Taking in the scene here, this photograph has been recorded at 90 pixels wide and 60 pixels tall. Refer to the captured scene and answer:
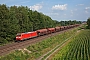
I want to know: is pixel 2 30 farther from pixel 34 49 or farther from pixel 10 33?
pixel 34 49

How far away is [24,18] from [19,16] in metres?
2.79

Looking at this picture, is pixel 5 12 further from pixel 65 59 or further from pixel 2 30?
pixel 65 59

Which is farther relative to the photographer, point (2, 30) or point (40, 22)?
point (40, 22)

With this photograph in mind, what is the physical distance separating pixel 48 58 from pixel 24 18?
2092 inches

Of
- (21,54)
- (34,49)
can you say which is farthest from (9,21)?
(21,54)

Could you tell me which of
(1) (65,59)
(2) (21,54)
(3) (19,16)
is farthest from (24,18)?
(1) (65,59)

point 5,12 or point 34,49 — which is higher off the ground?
point 5,12

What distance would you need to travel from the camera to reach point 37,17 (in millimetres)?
107938

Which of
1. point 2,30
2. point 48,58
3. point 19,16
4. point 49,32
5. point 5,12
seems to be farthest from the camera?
point 49,32

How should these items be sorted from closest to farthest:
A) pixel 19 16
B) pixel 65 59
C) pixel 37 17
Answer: pixel 65 59 < pixel 19 16 < pixel 37 17

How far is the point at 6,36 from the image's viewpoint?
59.4 meters

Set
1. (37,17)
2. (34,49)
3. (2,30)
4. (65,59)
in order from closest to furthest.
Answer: (65,59), (34,49), (2,30), (37,17)

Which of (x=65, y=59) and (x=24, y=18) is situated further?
(x=24, y=18)

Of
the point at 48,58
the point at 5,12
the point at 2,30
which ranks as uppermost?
the point at 5,12
